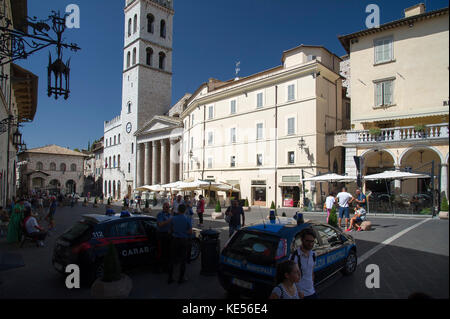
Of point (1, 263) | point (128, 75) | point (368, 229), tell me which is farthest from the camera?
point (128, 75)

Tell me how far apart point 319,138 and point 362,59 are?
718cm

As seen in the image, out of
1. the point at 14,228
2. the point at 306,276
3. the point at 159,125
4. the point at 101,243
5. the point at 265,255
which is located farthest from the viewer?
the point at 159,125

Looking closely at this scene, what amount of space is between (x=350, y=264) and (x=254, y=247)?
2.85 m

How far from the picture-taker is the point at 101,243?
631 centimetres

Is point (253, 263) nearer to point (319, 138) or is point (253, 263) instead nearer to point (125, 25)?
point (319, 138)

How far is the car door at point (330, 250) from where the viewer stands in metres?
5.56

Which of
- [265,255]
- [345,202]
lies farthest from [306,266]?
[345,202]

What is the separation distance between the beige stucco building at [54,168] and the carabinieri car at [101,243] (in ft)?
199

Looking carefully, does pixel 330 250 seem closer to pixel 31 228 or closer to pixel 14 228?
pixel 31 228

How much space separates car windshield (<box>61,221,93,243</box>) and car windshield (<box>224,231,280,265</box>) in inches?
125

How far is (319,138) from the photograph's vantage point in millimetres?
25562

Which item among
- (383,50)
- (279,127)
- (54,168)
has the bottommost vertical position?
(54,168)

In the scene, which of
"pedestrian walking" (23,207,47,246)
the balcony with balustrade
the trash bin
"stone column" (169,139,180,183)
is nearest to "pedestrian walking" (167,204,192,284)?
the trash bin
